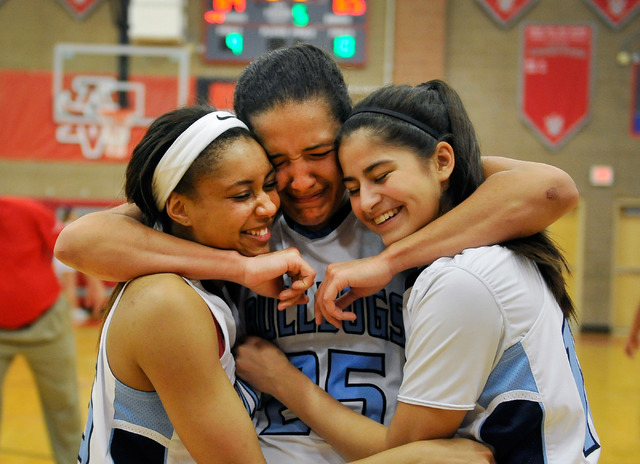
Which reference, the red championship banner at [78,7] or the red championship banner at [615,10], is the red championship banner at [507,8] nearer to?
the red championship banner at [615,10]

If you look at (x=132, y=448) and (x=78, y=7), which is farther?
(x=78, y=7)

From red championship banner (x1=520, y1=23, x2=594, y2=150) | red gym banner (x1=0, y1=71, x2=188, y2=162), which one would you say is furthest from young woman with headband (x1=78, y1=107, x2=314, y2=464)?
red championship banner (x1=520, y1=23, x2=594, y2=150)

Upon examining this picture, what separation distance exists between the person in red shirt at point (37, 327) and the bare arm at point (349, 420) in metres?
2.89

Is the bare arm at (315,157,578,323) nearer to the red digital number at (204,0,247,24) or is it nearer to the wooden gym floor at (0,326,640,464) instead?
the wooden gym floor at (0,326,640,464)

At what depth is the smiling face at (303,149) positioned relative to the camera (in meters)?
1.86

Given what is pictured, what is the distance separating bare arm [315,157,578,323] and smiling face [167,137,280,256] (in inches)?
11.3

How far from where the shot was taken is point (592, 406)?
6078 mm

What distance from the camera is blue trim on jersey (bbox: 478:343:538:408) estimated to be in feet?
→ 5.06

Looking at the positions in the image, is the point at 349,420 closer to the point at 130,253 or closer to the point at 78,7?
the point at 130,253

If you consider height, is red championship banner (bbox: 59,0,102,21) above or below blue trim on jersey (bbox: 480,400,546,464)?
above

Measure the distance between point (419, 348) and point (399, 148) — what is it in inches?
23.2

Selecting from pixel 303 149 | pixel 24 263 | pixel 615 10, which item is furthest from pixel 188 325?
pixel 615 10

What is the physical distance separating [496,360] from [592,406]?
524cm

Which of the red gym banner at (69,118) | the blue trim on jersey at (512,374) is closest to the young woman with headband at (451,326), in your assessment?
the blue trim on jersey at (512,374)
